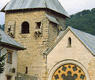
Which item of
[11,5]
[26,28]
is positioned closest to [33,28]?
[26,28]

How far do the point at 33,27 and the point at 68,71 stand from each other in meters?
10.5

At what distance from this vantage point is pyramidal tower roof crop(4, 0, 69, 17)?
141 feet

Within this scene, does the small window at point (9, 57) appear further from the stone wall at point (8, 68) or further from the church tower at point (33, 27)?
the church tower at point (33, 27)

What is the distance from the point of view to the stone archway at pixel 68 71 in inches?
1323

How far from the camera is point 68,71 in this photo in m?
34.2

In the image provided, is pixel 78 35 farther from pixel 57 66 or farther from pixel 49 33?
pixel 49 33

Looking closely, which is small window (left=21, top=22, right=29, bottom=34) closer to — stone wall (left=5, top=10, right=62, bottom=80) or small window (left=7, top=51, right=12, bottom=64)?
stone wall (left=5, top=10, right=62, bottom=80)

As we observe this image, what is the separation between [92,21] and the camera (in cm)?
7275

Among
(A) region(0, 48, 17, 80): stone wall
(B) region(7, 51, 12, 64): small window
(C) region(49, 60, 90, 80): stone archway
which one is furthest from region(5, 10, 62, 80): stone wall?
(B) region(7, 51, 12, 64): small window

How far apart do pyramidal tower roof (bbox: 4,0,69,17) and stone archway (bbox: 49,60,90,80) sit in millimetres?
10135

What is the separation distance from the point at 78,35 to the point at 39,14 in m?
9.50

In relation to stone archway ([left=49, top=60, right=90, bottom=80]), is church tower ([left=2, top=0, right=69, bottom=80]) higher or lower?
higher

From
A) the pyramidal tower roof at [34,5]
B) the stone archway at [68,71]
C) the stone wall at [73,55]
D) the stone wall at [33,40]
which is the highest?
the pyramidal tower roof at [34,5]

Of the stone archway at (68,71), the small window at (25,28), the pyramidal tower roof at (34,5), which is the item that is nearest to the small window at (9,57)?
the stone archway at (68,71)
